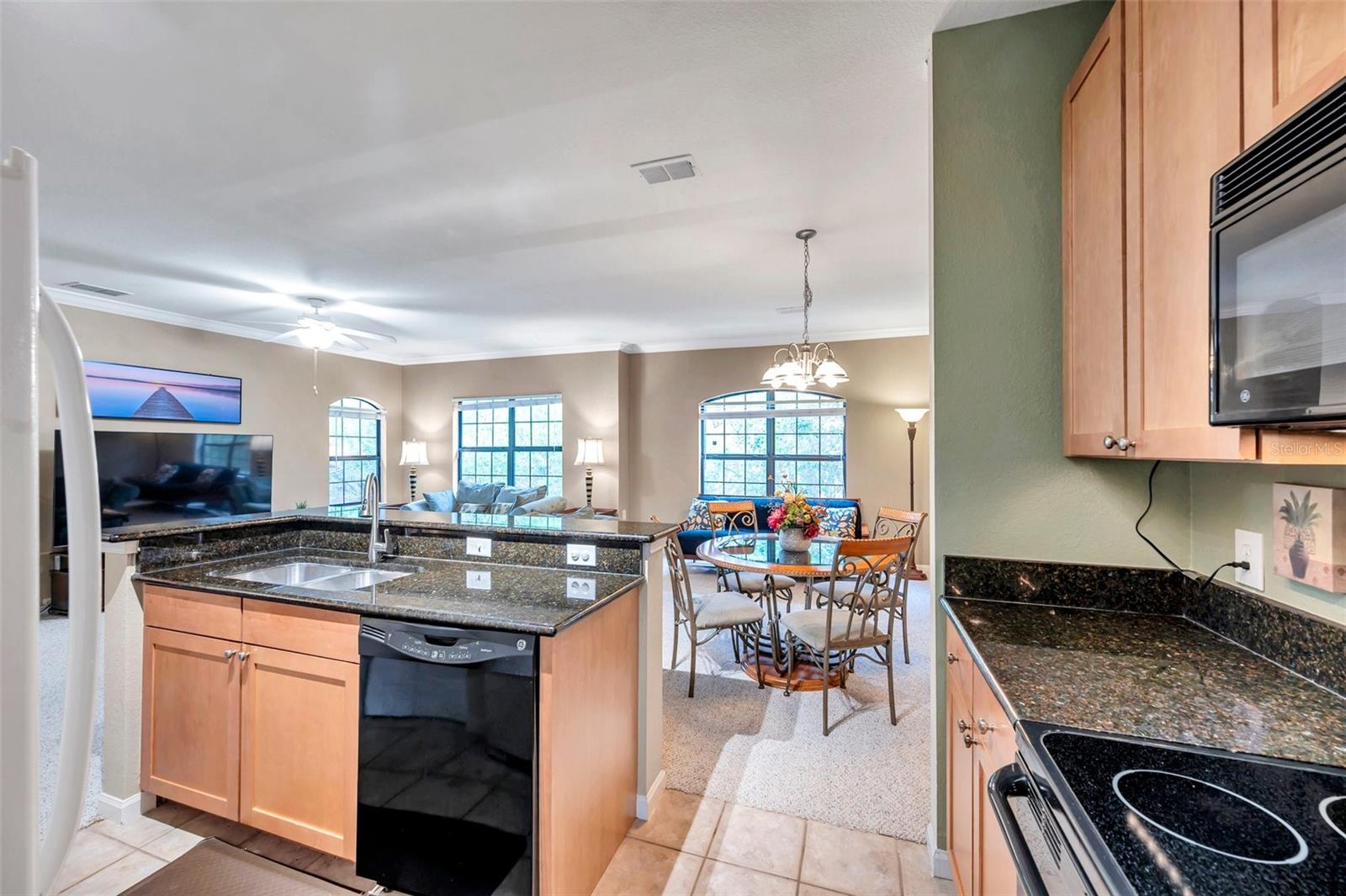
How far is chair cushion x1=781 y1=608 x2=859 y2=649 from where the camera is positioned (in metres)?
2.76

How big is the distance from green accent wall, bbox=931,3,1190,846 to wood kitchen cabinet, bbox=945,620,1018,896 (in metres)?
0.17

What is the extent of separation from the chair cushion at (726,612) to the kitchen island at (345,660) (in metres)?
0.88

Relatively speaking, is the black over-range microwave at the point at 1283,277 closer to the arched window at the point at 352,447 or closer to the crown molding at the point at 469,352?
the crown molding at the point at 469,352

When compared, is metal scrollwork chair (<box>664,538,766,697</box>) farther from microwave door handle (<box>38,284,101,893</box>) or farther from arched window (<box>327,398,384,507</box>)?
arched window (<box>327,398,384,507</box>)

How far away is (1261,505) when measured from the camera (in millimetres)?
1283

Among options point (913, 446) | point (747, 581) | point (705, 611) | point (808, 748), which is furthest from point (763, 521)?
point (808, 748)

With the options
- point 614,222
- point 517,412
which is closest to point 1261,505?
point 614,222

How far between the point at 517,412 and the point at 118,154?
511 cm

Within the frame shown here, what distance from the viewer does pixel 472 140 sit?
2326 millimetres

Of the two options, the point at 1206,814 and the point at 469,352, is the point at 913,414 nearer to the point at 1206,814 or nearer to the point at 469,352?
the point at 1206,814

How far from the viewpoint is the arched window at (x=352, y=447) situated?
6.88 meters

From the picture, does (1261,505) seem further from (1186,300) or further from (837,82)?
(837,82)

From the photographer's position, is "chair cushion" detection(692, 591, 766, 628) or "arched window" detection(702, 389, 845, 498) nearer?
"chair cushion" detection(692, 591, 766, 628)

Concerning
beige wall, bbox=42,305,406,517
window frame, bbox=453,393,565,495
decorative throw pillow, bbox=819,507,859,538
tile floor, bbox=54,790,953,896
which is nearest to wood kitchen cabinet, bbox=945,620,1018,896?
tile floor, bbox=54,790,953,896
